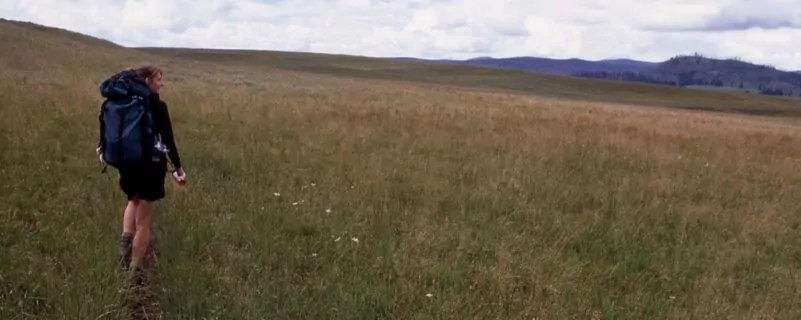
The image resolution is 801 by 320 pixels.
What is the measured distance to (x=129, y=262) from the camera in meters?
5.14

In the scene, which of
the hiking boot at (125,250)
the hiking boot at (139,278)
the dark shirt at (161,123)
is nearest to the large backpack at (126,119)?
the dark shirt at (161,123)

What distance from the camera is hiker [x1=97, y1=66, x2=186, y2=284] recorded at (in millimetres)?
5020

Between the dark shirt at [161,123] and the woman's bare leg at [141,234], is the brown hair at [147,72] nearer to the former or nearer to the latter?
the dark shirt at [161,123]

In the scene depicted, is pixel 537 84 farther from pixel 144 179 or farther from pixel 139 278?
pixel 139 278

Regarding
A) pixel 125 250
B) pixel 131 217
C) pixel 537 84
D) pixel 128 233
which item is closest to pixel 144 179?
pixel 131 217

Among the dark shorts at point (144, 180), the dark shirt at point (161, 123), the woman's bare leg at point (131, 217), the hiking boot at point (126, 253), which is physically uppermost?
the dark shirt at point (161, 123)

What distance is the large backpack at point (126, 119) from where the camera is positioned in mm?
4793

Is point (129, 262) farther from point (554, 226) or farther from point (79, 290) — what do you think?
point (554, 226)

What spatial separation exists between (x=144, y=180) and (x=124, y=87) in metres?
0.74

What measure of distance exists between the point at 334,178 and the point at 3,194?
3.45 m

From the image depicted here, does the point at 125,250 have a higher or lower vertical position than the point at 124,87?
lower

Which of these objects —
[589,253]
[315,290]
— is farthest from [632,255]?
[315,290]

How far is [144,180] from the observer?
5.13 m

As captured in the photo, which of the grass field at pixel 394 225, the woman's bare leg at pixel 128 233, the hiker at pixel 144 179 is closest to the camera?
the grass field at pixel 394 225
